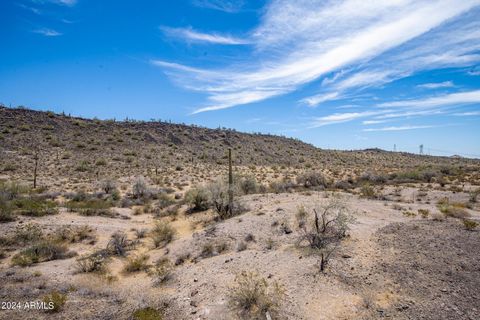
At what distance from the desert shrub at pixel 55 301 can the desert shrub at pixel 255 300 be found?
4.45m

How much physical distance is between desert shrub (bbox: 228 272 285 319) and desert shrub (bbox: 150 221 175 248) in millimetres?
6533

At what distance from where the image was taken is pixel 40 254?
1144 centimetres

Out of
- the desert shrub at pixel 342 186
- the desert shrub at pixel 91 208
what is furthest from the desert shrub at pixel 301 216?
the desert shrub at pixel 342 186

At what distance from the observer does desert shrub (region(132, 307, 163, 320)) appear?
751cm

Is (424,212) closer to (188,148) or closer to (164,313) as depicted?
(164,313)

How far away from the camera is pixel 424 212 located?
52.1 feet

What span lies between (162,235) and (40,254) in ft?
15.5

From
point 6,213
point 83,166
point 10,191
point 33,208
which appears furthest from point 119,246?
point 83,166

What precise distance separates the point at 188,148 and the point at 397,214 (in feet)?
138

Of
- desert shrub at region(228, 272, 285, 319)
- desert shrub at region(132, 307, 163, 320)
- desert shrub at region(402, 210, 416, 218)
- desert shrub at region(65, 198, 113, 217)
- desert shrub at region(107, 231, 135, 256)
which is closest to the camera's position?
desert shrub at region(228, 272, 285, 319)

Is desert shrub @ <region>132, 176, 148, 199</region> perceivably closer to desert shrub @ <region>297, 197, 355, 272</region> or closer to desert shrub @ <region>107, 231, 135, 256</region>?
desert shrub @ <region>107, 231, 135, 256</region>

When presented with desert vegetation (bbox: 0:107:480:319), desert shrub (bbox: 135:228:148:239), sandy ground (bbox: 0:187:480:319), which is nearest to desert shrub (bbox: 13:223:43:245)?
desert vegetation (bbox: 0:107:480:319)

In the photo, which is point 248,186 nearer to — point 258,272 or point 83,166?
point 258,272

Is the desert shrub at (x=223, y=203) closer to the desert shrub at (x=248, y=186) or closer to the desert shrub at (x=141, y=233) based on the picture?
the desert shrub at (x=141, y=233)
